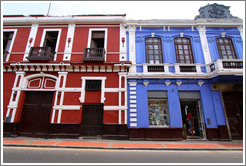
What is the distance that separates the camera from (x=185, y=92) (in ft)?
28.4

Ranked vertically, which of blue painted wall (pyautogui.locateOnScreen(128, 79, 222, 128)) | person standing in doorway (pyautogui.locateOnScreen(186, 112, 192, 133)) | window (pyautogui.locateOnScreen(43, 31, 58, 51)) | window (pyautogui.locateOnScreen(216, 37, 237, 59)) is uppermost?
window (pyautogui.locateOnScreen(43, 31, 58, 51))

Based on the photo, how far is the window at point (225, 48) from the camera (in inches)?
374

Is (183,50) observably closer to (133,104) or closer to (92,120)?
(133,104)

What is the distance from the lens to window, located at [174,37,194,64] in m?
9.56

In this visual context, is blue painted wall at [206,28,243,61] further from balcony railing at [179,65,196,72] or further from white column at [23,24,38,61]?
white column at [23,24,38,61]

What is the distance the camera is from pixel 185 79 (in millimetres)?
8781

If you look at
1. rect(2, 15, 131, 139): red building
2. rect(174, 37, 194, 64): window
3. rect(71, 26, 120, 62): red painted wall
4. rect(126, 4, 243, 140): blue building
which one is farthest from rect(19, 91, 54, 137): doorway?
A: rect(174, 37, 194, 64): window

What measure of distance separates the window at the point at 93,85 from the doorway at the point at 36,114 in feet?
8.75

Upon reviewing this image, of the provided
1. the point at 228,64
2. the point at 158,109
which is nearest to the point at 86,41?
the point at 158,109

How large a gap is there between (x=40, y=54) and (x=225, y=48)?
579 inches

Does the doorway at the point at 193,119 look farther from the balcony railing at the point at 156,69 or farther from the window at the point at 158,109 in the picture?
the balcony railing at the point at 156,69

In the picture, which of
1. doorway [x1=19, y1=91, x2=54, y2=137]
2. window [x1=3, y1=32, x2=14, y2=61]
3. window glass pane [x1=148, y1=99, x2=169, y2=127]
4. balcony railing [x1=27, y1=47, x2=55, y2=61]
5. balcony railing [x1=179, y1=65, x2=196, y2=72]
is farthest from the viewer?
window [x1=3, y1=32, x2=14, y2=61]

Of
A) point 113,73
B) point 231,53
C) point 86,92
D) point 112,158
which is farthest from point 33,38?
point 231,53

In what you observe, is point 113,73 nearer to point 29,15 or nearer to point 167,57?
point 167,57
